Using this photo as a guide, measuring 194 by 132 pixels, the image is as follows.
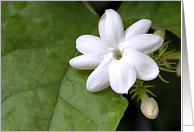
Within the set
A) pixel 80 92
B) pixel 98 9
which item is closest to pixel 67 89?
pixel 80 92

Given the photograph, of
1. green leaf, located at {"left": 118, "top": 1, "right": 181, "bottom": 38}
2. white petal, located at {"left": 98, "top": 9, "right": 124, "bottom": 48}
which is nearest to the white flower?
white petal, located at {"left": 98, "top": 9, "right": 124, "bottom": 48}

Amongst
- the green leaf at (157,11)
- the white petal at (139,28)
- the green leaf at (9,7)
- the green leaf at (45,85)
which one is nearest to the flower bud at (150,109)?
the green leaf at (45,85)

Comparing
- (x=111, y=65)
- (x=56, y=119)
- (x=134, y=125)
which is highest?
(x=111, y=65)

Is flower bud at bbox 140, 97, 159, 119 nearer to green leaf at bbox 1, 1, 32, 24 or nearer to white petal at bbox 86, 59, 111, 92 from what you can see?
white petal at bbox 86, 59, 111, 92

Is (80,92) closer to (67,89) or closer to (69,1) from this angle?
(67,89)

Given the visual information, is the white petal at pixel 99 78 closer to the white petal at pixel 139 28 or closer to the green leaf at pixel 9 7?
the white petal at pixel 139 28

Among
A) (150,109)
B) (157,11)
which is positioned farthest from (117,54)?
(157,11)
